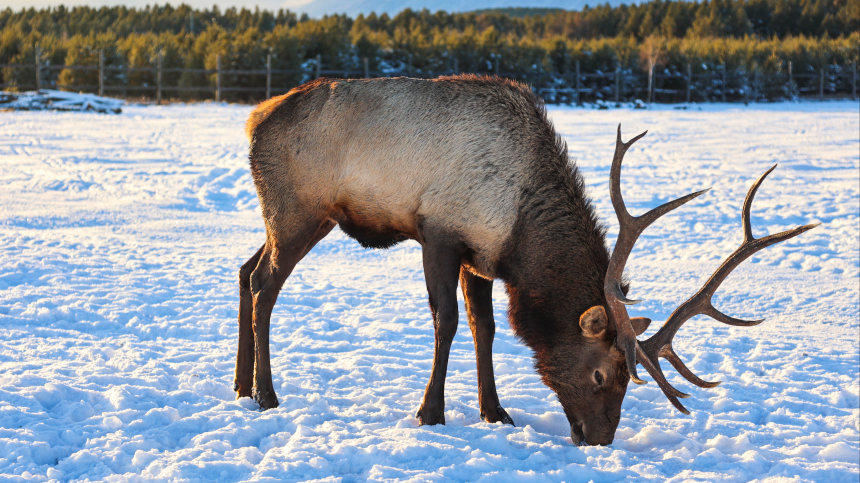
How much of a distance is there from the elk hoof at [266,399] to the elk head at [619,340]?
1789mm

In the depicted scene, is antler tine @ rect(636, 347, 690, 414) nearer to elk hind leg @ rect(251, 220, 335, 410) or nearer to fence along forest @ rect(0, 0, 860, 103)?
elk hind leg @ rect(251, 220, 335, 410)

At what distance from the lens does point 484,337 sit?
486 centimetres

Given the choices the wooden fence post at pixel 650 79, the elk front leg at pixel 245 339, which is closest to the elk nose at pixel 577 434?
the elk front leg at pixel 245 339

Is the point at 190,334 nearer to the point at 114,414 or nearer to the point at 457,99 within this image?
the point at 114,414

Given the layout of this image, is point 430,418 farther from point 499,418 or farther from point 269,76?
point 269,76

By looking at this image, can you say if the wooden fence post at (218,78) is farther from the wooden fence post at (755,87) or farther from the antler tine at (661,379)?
the antler tine at (661,379)

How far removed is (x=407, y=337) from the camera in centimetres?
638

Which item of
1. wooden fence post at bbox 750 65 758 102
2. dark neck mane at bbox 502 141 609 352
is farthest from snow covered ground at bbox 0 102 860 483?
wooden fence post at bbox 750 65 758 102

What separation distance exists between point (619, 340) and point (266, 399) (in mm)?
2219

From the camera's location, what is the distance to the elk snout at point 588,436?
4.34m

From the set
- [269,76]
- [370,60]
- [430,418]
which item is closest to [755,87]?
[370,60]

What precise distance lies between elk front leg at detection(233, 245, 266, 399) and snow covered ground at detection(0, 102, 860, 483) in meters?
0.16

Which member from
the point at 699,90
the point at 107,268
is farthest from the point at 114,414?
the point at 699,90

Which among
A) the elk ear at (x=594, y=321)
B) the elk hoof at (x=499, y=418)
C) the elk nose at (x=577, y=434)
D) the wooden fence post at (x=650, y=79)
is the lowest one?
the elk hoof at (x=499, y=418)
